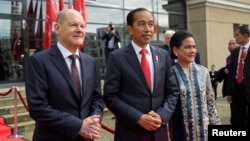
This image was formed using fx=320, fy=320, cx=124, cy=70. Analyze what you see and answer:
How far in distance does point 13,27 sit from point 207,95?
28.5ft

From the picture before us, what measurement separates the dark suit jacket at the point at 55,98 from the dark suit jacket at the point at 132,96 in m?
0.22

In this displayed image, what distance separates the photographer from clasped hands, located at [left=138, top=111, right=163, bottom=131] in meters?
2.50

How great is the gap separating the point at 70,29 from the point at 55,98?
53cm

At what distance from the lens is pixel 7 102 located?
805cm

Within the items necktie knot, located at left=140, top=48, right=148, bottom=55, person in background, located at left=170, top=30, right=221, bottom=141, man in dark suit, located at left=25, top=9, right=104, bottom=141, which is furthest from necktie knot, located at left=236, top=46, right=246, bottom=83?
man in dark suit, located at left=25, top=9, right=104, bottom=141

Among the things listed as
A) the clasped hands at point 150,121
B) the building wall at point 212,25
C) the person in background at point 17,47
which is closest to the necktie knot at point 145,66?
the clasped hands at point 150,121

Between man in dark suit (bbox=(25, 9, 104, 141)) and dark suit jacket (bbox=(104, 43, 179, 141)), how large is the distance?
0.52ft

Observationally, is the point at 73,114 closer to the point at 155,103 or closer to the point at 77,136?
the point at 77,136

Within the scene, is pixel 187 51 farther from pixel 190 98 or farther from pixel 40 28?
pixel 40 28

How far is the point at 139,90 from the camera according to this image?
2.60 meters

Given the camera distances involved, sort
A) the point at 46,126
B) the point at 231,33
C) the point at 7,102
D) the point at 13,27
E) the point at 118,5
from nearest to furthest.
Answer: the point at 46,126 < the point at 7,102 < the point at 13,27 < the point at 118,5 < the point at 231,33

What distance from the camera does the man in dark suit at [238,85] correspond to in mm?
5250

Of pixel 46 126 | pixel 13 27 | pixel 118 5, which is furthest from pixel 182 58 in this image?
pixel 118 5

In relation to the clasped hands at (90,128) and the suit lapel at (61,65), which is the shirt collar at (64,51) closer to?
the suit lapel at (61,65)
